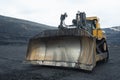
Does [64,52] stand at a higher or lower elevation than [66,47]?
lower

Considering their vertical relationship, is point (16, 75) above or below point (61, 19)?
below

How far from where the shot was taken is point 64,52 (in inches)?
334

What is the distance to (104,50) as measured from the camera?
10.6 meters

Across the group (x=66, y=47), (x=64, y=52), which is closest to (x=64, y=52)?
(x=64, y=52)

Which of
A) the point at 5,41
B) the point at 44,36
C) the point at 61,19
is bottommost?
the point at 5,41

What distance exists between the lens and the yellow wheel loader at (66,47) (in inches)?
312

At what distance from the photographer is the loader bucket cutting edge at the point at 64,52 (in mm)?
7898

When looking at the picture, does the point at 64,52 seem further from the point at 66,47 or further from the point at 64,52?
the point at 66,47

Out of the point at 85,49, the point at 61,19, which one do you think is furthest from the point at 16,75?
the point at 61,19

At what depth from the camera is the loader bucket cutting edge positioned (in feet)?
25.9

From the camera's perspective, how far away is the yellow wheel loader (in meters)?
7.91

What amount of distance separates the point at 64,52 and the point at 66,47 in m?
0.18

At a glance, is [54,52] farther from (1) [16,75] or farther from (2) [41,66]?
(1) [16,75]

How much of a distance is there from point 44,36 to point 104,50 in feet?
10.3
